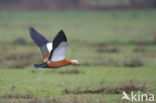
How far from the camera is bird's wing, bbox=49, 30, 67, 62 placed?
9.09 m

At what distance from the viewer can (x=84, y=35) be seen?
2795cm

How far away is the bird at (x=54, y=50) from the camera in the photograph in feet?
30.0

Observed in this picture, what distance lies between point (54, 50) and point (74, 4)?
36.7 metres

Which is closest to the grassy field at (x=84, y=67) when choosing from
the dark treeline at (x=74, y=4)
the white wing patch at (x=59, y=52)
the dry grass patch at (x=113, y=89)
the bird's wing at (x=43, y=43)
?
the dry grass patch at (x=113, y=89)

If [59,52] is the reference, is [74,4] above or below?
→ above

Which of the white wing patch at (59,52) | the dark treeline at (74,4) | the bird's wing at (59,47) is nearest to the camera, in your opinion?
the bird's wing at (59,47)

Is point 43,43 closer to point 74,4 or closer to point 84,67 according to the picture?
point 84,67

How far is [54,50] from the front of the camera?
9.36 meters

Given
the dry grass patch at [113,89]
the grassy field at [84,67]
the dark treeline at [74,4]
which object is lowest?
the dry grass patch at [113,89]

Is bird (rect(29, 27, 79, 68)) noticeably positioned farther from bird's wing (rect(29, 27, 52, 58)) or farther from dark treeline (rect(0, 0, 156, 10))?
dark treeline (rect(0, 0, 156, 10))

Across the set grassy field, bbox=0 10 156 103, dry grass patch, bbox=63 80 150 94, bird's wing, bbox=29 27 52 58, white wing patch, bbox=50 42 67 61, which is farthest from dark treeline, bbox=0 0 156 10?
white wing patch, bbox=50 42 67 61

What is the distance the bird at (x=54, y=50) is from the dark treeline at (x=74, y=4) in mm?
34961

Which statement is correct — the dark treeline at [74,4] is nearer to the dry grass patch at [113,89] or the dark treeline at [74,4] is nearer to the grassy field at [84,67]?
the grassy field at [84,67]

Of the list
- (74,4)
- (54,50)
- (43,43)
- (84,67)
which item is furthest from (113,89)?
(74,4)
